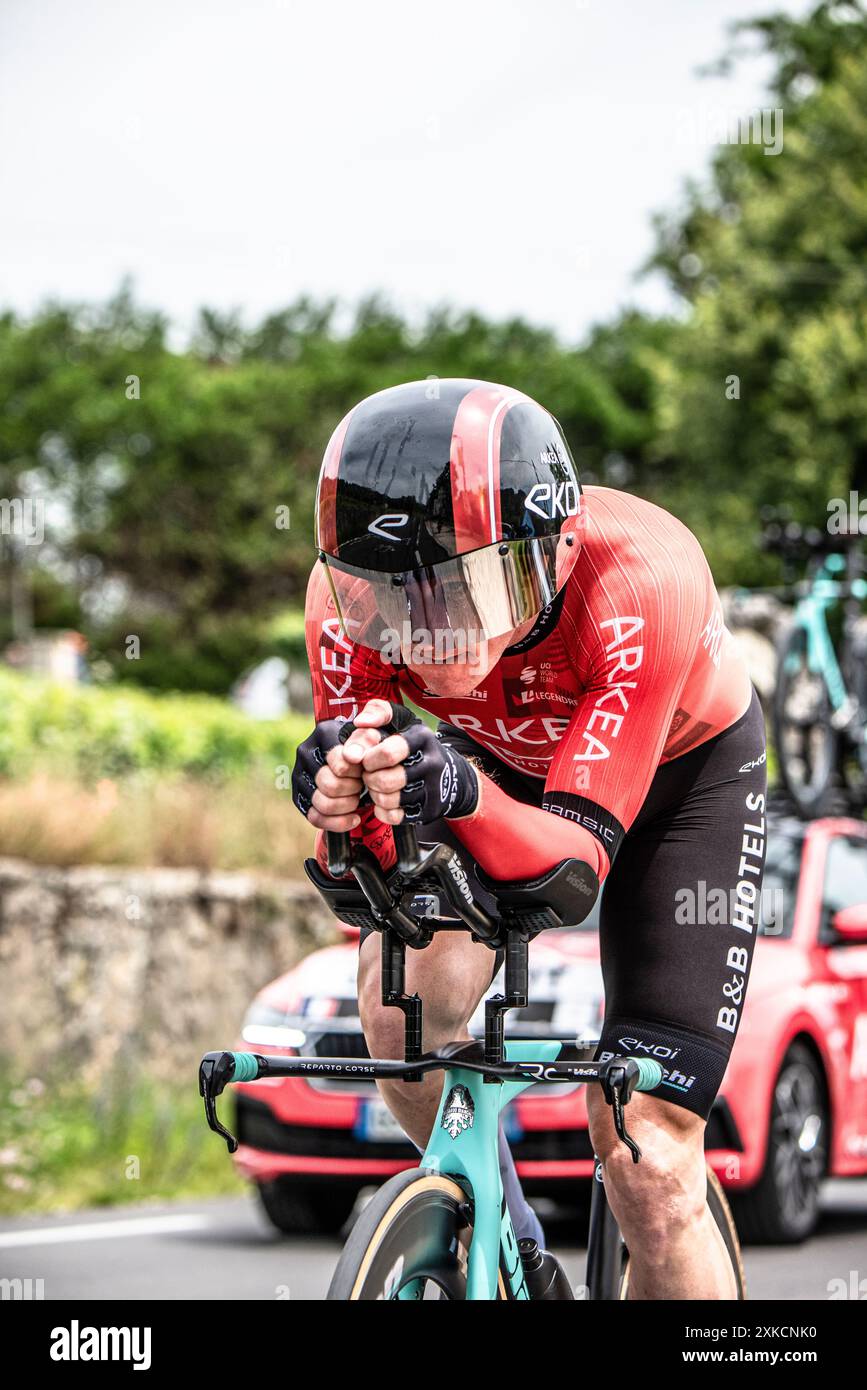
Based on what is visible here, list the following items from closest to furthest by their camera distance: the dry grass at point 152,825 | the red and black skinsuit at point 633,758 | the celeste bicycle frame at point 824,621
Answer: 1. the red and black skinsuit at point 633,758
2. the dry grass at point 152,825
3. the celeste bicycle frame at point 824,621

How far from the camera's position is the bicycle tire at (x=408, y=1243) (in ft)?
9.31

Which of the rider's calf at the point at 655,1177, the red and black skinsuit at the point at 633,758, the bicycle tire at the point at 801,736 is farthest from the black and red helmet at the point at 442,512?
the bicycle tire at the point at 801,736

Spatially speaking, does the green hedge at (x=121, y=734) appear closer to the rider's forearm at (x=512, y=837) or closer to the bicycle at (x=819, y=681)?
the bicycle at (x=819, y=681)

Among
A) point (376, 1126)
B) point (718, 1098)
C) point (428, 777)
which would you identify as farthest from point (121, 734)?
point (428, 777)

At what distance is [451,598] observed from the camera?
117 inches

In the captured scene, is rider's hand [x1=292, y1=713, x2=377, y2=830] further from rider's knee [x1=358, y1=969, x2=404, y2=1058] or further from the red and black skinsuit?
rider's knee [x1=358, y1=969, x2=404, y2=1058]

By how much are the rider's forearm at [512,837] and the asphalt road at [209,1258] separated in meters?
3.86

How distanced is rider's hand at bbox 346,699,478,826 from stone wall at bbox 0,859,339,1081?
7910 millimetres

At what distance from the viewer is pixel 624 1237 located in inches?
139

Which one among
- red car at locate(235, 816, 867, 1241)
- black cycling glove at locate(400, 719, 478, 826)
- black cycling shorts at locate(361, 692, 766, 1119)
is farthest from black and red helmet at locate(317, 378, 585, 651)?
red car at locate(235, 816, 867, 1241)

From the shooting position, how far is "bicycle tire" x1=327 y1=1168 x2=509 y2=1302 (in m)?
2.84

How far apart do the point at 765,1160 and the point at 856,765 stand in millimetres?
4334
